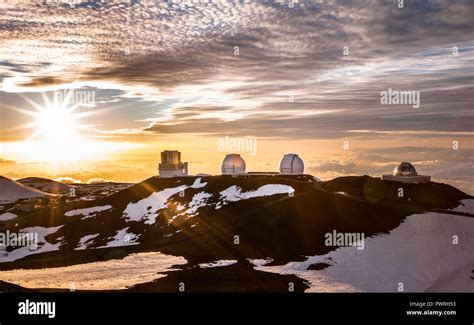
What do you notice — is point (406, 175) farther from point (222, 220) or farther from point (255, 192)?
point (222, 220)

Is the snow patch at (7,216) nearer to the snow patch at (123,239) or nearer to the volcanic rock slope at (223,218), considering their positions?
the volcanic rock slope at (223,218)

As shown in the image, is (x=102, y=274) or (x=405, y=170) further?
(x=405, y=170)

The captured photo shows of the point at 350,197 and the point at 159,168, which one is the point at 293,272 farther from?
the point at 159,168

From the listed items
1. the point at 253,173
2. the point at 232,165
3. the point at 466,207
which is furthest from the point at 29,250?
the point at 466,207

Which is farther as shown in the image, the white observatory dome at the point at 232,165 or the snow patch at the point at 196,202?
the white observatory dome at the point at 232,165

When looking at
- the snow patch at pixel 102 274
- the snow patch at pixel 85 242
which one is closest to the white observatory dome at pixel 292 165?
the snow patch at pixel 102 274

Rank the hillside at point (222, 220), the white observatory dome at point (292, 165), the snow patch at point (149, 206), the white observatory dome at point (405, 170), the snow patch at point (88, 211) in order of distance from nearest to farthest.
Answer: the hillside at point (222, 220) → the white observatory dome at point (405, 170) → the snow patch at point (149, 206) → the snow patch at point (88, 211) → the white observatory dome at point (292, 165)

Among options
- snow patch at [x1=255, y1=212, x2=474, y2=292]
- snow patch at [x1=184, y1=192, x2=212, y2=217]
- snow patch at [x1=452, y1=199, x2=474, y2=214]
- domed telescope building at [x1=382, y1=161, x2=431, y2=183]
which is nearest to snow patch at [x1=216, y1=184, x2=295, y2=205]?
snow patch at [x1=184, y1=192, x2=212, y2=217]

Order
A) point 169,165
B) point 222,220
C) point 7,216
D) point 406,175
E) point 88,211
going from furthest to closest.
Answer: point 7,216, point 169,165, point 88,211, point 406,175, point 222,220
